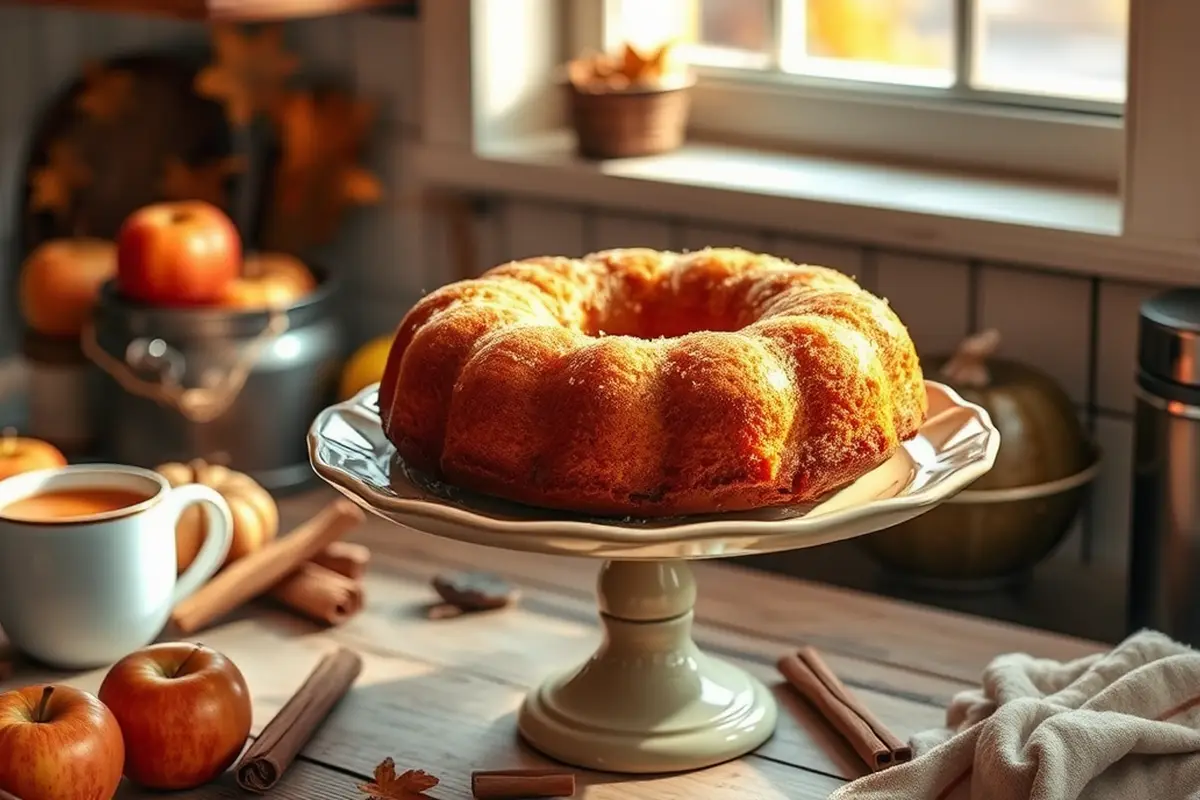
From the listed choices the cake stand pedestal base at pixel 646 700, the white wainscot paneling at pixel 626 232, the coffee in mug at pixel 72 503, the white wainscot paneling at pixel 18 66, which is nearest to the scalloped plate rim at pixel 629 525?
the cake stand pedestal base at pixel 646 700

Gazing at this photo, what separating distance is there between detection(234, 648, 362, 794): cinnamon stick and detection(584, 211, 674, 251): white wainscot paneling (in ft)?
1.69

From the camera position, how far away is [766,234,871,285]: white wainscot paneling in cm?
146

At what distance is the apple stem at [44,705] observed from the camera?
981 mm

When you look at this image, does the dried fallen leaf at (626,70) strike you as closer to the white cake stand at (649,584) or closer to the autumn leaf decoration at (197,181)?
the autumn leaf decoration at (197,181)

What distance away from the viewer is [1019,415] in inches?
50.4

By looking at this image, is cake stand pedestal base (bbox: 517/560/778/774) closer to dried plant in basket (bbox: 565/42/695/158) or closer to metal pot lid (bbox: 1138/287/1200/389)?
metal pot lid (bbox: 1138/287/1200/389)

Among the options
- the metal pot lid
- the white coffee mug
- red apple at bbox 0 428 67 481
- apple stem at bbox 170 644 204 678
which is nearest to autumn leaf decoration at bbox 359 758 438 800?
apple stem at bbox 170 644 204 678

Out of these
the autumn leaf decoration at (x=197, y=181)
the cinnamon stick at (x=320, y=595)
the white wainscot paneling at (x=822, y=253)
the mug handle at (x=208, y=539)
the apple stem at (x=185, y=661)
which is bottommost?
the cinnamon stick at (x=320, y=595)

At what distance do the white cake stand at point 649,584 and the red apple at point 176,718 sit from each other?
0.14 m

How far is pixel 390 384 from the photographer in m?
1.09

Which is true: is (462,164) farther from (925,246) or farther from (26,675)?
(26,675)

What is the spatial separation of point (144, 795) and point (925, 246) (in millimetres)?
695

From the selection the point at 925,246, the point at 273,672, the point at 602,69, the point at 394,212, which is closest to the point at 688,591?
the point at 273,672

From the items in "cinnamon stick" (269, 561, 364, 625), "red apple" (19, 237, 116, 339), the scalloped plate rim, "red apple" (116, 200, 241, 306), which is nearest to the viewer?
the scalloped plate rim
